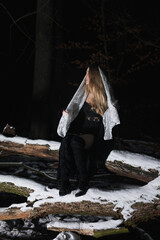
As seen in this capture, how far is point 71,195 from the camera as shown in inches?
140

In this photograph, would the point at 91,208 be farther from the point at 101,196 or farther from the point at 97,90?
the point at 97,90

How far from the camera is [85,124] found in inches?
Result: 136

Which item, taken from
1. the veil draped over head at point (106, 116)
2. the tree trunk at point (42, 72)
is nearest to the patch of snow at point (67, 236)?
the veil draped over head at point (106, 116)

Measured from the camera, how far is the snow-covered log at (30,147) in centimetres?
490

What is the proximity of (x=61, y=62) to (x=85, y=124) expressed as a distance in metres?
7.48

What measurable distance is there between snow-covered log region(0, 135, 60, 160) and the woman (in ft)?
4.52

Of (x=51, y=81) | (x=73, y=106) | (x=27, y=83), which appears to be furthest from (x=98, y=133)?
(x=27, y=83)

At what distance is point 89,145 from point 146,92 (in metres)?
14.0

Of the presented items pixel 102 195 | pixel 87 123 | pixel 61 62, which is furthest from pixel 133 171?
pixel 61 62

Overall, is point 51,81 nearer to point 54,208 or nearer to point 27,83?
point 54,208

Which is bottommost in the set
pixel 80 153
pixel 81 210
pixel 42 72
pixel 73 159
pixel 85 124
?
pixel 81 210

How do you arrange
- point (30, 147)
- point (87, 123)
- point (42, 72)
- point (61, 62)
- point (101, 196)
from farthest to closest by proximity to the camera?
1. point (61, 62)
2. point (42, 72)
3. point (30, 147)
4. point (101, 196)
5. point (87, 123)

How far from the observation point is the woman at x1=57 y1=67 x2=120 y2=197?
131 inches

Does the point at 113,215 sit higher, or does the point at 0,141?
the point at 0,141
